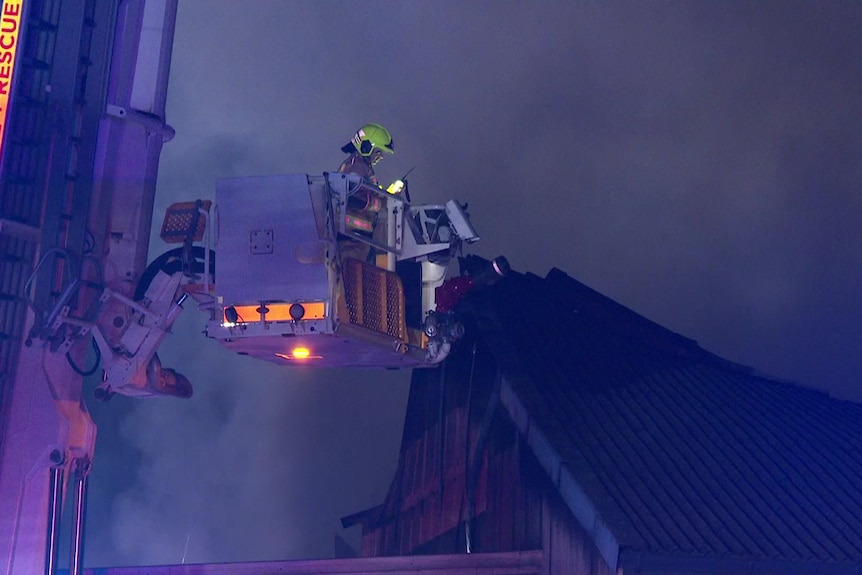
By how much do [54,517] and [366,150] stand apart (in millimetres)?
4464

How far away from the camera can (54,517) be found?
8008mm

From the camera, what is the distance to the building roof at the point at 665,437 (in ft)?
36.6

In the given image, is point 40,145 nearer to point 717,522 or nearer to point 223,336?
point 223,336

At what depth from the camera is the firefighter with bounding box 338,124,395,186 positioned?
9.97m

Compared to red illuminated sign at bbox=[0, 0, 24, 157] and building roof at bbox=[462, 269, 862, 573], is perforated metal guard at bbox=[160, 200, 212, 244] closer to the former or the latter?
red illuminated sign at bbox=[0, 0, 24, 157]

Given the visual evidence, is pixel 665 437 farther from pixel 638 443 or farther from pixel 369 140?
pixel 369 140

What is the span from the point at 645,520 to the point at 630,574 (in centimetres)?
82

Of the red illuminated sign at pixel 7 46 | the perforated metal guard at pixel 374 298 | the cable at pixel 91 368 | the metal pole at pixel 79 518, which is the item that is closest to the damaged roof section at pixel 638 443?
the perforated metal guard at pixel 374 298

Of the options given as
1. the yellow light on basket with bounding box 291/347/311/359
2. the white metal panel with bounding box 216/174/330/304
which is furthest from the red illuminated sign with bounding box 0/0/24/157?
the yellow light on basket with bounding box 291/347/311/359

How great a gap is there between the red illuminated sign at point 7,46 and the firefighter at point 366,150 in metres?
3.11

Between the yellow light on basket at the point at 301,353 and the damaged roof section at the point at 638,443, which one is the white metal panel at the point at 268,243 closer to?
the yellow light on basket at the point at 301,353

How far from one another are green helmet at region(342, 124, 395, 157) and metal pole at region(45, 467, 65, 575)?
4136 mm

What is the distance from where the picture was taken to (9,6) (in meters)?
8.37

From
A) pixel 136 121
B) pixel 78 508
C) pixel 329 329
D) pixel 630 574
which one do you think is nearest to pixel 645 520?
pixel 630 574
